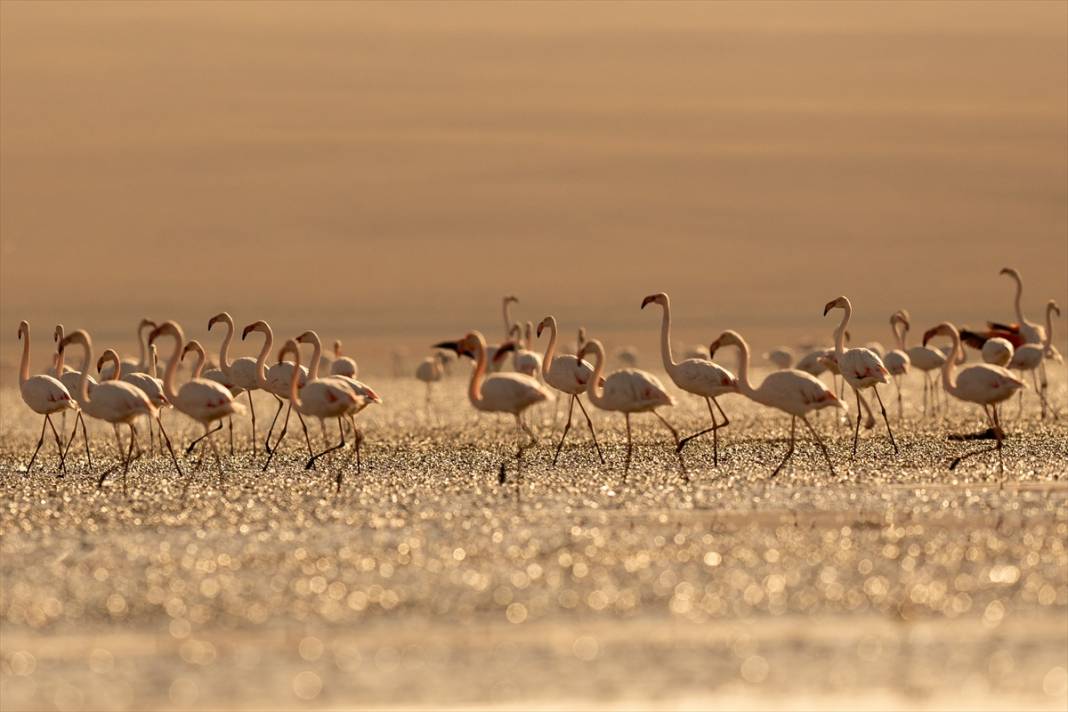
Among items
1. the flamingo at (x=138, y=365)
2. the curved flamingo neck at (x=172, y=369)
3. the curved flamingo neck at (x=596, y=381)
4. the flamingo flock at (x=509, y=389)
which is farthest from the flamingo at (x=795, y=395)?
the flamingo at (x=138, y=365)

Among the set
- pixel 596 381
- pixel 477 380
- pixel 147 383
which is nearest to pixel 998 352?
pixel 596 381

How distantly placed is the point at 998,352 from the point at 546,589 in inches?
806

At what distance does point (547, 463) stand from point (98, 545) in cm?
873

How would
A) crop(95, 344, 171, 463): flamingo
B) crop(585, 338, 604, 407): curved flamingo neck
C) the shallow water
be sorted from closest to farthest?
the shallow water < crop(585, 338, 604, 407): curved flamingo neck < crop(95, 344, 171, 463): flamingo

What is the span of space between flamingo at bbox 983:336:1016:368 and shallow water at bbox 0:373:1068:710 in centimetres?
954

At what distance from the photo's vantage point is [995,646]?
10.9 meters

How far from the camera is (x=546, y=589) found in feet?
42.9

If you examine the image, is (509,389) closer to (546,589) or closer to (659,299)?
(659,299)

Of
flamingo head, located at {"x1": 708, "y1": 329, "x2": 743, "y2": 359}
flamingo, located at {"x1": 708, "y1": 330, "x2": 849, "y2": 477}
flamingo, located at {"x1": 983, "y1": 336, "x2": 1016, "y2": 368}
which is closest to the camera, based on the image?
flamingo, located at {"x1": 708, "y1": 330, "x2": 849, "y2": 477}

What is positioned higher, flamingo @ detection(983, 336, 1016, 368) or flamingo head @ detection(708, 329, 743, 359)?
flamingo @ detection(983, 336, 1016, 368)

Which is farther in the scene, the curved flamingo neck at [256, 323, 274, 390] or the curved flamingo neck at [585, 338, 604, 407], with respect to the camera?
the curved flamingo neck at [256, 323, 274, 390]

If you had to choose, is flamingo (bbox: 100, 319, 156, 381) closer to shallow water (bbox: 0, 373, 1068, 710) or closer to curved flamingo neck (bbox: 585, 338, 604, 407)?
shallow water (bbox: 0, 373, 1068, 710)

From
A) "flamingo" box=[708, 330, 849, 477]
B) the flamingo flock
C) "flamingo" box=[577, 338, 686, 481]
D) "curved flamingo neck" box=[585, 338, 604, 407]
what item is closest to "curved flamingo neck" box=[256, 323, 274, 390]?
the flamingo flock

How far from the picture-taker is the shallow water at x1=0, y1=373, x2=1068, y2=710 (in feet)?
33.3
